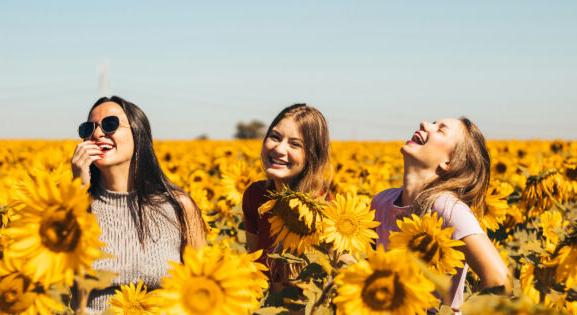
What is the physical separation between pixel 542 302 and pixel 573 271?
241 millimetres

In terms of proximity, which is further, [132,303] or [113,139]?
[113,139]

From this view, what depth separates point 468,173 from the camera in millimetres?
3420

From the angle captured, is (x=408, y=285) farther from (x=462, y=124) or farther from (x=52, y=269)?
(x=462, y=124)

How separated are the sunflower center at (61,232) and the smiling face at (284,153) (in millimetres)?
2088

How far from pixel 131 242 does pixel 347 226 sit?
137cm

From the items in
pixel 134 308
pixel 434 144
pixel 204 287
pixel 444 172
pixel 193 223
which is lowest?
pixel 134 308

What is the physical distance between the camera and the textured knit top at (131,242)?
336cm

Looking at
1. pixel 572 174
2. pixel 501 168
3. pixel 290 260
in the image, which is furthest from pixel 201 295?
pixel 501 168

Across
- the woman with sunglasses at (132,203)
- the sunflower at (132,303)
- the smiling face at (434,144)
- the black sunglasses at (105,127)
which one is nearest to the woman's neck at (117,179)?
the woman with sunglasses at (132,203)

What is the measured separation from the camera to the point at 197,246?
354 centimetres

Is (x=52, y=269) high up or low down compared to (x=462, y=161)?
down

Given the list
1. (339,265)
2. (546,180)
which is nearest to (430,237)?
(339,265)

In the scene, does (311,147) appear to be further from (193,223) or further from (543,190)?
(543,190)

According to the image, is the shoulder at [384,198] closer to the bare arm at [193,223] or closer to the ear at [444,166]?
the ear at [444,166]
